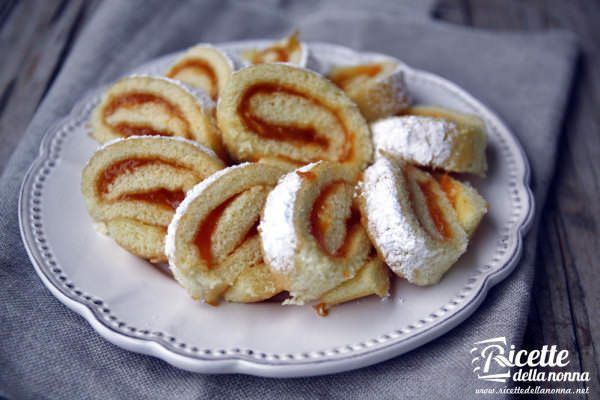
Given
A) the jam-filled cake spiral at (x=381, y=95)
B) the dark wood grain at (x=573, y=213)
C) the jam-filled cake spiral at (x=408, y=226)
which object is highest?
the jam-filled cake spiral at (x=381, y=95)

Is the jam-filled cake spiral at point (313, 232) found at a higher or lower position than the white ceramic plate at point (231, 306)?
higher

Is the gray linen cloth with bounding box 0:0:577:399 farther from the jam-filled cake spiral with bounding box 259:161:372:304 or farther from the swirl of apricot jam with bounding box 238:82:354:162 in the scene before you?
the swirl of apricot jam with bounding box 238:82:354:162

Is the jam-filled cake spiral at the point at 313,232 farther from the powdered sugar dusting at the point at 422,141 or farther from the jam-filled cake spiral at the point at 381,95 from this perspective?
the jam-filled cake spiral at the point at 381,95

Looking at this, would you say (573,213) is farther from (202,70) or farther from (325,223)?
(202,70)

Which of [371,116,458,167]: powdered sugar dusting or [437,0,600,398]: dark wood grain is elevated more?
[371,116,458,167]: powdered sugar dusting

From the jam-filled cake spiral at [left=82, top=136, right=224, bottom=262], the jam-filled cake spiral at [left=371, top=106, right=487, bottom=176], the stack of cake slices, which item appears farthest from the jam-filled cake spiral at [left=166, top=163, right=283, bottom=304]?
the jam-filled cake spiral at [left=371, top=106, right=487, bottom=176]

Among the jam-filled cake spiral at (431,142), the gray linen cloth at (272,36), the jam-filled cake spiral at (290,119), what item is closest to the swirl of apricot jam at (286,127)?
the jam-filled cake spiral at (290,119)

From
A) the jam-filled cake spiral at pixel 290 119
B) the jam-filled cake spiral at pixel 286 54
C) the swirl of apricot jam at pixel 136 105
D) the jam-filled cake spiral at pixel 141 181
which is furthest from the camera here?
the jam-filled cake spiral at pixel 286 54

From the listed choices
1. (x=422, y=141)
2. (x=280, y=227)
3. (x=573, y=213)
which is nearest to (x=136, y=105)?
(x=280, y=227)
